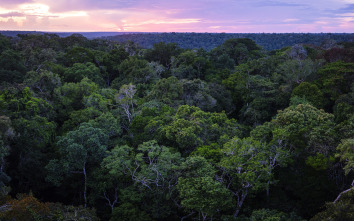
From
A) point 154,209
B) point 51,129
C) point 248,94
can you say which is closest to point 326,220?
point 154,209

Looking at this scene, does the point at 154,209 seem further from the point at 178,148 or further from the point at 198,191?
the point at 178,148

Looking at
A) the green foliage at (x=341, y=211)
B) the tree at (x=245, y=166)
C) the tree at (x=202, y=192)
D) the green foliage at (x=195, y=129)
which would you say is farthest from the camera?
the green foliage at (x=195, y=129)

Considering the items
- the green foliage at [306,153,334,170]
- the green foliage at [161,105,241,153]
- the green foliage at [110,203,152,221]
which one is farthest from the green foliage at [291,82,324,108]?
the green foliage at [110,203,152,221]

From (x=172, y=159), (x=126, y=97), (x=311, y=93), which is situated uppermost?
(x=311, y=93)

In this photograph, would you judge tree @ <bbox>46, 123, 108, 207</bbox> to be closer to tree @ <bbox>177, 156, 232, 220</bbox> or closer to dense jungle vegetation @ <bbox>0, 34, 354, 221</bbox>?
dense jungle vegetation @ <bbox>0, 34, 354, 221</bbox>

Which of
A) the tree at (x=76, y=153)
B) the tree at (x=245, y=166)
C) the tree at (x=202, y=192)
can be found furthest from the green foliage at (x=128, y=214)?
the tree at (x=245, y=166)

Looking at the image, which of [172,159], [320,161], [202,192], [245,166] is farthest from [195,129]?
[320,161]

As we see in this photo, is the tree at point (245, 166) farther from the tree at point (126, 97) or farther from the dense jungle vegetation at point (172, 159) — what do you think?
the tree at point (126, 97)

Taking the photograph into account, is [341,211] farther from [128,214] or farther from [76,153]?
[76,153]
